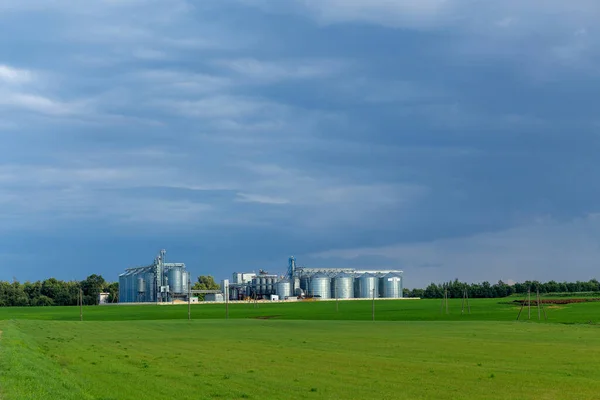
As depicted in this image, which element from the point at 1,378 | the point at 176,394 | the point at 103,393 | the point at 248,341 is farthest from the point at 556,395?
the point at 248,341

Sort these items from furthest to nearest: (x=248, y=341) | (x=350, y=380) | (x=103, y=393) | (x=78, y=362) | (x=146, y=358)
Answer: (x=248, y=341) < (x=146, y=358) < (x=78, y=362) < (x=350, y=380) < (x=103, y=393)

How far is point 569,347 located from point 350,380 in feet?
83.9

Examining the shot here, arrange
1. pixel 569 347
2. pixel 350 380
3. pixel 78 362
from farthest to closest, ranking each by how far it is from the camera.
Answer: pixel 569 347, pixel 78 362, pixel 350 380

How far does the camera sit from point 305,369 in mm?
37906

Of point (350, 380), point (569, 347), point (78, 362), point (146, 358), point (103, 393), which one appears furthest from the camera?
point (569, 347)

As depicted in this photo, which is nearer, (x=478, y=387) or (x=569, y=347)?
(x=478, y=387)

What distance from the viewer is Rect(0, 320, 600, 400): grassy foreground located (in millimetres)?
29156

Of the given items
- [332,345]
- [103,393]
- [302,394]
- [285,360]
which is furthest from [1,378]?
[332,345]

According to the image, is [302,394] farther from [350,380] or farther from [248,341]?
[248,341]

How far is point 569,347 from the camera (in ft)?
172

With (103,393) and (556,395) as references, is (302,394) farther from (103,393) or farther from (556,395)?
(556,395)

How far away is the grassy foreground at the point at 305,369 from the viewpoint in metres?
29.2

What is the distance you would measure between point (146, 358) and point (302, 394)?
1774cm

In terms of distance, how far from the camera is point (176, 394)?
2873 cm
